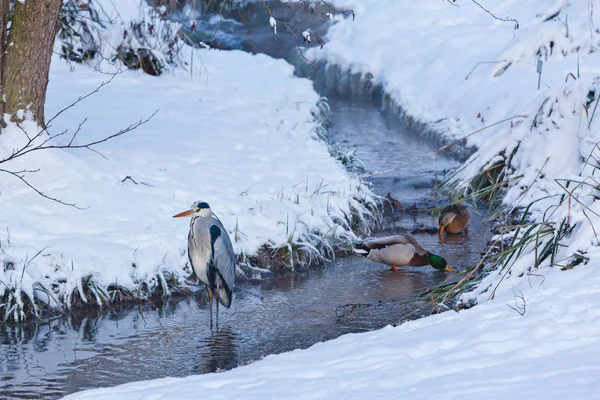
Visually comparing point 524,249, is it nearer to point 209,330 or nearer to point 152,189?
point 209,330

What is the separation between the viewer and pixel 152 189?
7398mm

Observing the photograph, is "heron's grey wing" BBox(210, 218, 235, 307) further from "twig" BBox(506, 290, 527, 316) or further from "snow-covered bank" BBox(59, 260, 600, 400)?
"twig" BBox(506, 290, 527, 316)

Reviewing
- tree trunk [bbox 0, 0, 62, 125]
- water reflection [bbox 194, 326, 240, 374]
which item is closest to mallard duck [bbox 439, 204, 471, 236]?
water reflection [bbox 194, 326, 240, 374]

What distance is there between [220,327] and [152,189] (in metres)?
1.94

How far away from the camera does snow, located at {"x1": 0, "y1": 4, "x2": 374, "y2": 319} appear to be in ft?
20.4

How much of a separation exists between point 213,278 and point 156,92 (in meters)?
5.36

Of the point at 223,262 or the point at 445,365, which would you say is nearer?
the point at 445,365

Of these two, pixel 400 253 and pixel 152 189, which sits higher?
pixel 152 189

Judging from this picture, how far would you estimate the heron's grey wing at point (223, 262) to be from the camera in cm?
614

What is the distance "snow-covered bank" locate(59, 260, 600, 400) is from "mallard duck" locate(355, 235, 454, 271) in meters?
2.78

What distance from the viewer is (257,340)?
18.3ft

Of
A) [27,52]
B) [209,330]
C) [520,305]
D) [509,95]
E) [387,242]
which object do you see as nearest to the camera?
[520,305]

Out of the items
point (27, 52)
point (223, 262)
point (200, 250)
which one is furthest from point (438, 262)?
point (27, 52)

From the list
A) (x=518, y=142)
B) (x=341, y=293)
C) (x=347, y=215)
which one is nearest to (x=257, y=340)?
(x=341, y=293)
